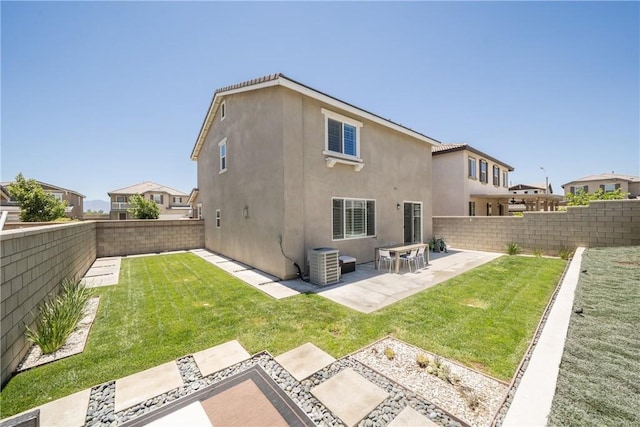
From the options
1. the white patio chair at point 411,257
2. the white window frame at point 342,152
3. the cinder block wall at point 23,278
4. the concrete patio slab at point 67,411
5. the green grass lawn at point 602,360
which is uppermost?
the white window frame at point 342,152

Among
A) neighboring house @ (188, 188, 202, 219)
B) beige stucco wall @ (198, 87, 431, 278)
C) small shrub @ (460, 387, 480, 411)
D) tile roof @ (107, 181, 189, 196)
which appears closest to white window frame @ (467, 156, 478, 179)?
beige stucco wall @ (198, 87, 431, 278)

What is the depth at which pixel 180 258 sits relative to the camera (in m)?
12.0

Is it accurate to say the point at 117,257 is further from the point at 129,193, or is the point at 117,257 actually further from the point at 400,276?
the point at 129,193

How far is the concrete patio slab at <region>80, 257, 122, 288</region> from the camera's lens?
7652mm

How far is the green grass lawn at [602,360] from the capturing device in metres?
2.20

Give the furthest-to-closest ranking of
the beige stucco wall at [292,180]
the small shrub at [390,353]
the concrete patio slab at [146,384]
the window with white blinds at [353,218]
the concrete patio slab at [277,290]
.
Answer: the window with white blinds at [353,218] < the beige stucco wall at [292,180] < the concrete patio slab at [277,290] < the small shrub at [390,353] < the concrete patio slab at [146,384]

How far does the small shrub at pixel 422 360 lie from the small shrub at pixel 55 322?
567cm

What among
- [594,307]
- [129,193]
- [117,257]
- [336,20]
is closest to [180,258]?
[117,257]

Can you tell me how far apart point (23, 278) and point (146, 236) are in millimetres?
11013

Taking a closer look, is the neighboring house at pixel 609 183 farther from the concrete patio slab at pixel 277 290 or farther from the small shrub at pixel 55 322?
the small shrub at pixel 55 322

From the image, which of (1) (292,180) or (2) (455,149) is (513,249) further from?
(1) (292,180)

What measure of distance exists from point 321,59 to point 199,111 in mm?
8545

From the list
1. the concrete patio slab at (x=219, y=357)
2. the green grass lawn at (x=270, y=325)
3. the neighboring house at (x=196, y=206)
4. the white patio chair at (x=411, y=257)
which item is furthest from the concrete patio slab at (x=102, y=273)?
the white patio chair at (x=411, y=257)

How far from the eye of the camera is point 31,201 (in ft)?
61.0
